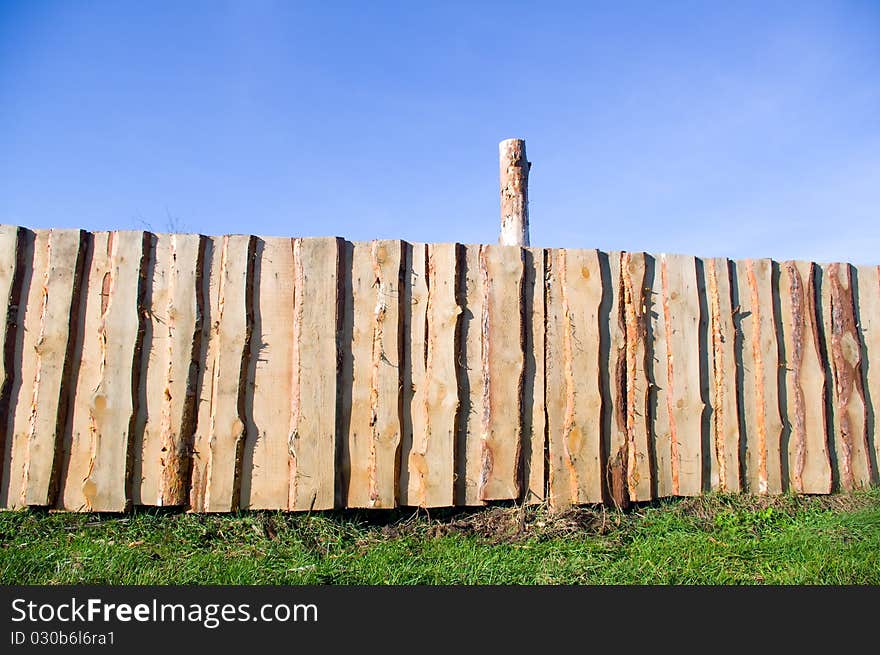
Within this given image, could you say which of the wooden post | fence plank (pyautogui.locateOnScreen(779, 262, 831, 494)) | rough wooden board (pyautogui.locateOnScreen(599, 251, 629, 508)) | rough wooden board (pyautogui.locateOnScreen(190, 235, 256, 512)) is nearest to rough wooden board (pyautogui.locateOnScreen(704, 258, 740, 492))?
fence plank (pyautogui.locateOnScreen(779, 262, 831, 494))

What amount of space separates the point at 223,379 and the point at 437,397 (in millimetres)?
1441

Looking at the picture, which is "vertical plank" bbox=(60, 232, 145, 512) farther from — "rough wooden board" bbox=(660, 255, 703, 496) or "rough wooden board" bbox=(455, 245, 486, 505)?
"rough wooden board" bbox=(660, 255, 703, 496)

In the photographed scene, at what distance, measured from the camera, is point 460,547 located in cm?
406

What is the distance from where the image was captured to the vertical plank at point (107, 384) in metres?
4.22

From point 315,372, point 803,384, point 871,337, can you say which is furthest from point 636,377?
point 315,372

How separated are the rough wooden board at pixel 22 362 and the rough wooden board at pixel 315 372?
5.63 feet

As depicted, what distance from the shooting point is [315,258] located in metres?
4.54

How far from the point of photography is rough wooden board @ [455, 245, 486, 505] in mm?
4527

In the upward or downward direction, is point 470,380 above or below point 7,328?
below

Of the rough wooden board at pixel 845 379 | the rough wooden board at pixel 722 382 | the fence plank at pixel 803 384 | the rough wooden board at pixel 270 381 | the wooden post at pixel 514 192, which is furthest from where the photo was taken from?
the wooden post at pixel 514 192

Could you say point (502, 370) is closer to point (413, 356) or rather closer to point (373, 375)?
point (413, 356)

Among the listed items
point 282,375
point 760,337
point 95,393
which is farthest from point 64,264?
point 760,337

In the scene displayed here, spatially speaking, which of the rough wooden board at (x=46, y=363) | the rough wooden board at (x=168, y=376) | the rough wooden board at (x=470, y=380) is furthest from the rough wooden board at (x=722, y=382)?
the rough wooden board at (x=46, y=363)

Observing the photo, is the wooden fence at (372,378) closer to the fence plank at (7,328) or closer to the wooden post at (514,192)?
the fence plank at (7,328)
